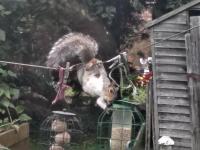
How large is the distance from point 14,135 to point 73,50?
1187mm

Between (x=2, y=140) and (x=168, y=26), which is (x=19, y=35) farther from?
(x=168, y=26)

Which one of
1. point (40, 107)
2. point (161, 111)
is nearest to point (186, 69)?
point (161, 111)

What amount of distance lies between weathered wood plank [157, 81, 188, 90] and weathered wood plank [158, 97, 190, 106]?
0.38ft

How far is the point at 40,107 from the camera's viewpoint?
662 cm

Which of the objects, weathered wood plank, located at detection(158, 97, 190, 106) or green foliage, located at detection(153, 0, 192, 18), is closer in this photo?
weathered wood plank, located at detection(158, 97, 190, 106)

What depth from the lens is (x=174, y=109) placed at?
17.0 ft

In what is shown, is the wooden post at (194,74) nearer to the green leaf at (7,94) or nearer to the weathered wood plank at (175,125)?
the weathered wood plank at (175,125)

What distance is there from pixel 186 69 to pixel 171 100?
358 mm

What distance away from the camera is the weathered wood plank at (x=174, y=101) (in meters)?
5.15

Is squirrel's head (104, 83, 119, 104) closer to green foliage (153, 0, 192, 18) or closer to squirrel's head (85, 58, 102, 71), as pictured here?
squirrel's head (85, 58, 102, 71)

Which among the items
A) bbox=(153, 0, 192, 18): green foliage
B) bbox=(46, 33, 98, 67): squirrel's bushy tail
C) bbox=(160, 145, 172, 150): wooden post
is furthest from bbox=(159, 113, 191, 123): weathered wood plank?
bbox=(153, 0, 192, 18): green foliage

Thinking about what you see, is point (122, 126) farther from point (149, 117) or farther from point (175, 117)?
point (175, 117)

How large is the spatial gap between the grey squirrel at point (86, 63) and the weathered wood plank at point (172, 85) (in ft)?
1.63

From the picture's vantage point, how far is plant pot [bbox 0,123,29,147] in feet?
17.9
